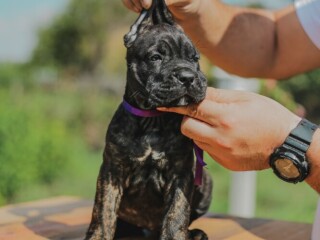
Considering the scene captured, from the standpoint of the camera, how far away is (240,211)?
409 cm

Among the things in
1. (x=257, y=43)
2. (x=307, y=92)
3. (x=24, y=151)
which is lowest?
(x=24, y=151)

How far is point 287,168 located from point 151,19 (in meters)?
0.66

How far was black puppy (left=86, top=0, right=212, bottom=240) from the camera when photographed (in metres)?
1.87

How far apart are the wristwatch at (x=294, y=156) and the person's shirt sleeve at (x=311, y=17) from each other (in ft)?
3.38

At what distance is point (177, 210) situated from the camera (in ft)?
6.25

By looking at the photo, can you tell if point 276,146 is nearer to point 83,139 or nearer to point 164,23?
point 164,23

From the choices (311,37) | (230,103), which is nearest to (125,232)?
(230,103)

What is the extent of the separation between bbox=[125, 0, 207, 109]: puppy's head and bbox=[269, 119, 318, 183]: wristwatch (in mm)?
323

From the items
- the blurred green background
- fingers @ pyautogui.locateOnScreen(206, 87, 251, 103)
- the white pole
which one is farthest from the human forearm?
the blurred green background

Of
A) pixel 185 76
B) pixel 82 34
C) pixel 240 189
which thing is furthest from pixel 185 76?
pixel 82 34

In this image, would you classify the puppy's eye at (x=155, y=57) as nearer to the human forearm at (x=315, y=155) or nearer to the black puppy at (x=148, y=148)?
the black puppy at (x=148, y=148)

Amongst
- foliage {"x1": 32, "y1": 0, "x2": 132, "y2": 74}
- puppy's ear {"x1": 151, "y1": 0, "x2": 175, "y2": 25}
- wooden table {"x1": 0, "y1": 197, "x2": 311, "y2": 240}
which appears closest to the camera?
puppy's ear {"x1": 151, "y1": 0, "x2": 175, "y2": 25}

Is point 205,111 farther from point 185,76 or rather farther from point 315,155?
point 315,155

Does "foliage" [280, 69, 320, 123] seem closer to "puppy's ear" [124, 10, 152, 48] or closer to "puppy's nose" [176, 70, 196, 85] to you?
"puppy's ear" [124, 10, 152, 48]
